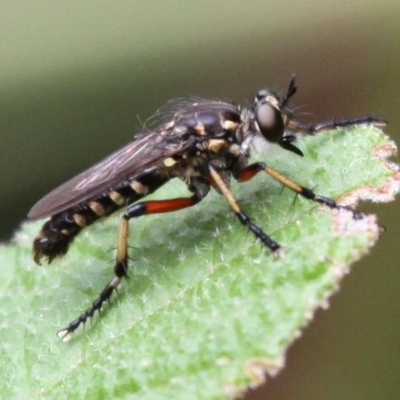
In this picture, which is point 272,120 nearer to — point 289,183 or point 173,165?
point 289,183

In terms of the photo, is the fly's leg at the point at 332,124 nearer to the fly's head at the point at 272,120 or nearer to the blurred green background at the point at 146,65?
the fly's head at the point at 272,120

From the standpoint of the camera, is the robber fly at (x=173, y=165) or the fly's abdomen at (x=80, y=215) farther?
the fly's abdomen at (x=80, y=215)

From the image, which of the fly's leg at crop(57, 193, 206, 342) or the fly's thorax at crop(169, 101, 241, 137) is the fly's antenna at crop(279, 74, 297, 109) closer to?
the fly's thorax at crop(169, 101, 241, 137)

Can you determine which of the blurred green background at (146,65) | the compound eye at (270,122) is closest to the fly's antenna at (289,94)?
the compound eye at (270,122)

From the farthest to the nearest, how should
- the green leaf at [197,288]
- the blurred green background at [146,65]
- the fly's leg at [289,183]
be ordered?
the blurred green background at [146,65] < the fly's leg at [289,183] < the green leaf at [197,288]

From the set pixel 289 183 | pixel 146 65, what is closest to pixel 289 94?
pixel 289 183

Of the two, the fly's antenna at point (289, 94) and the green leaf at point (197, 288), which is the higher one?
the fly's antenna at point (289, 94)
